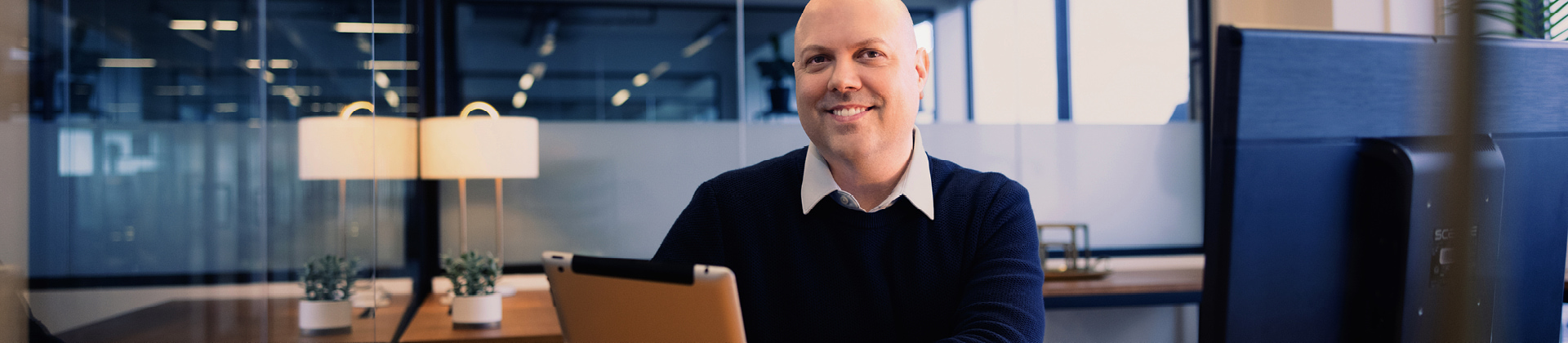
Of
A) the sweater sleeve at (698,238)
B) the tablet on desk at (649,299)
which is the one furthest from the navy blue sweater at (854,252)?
the tablet on desk at (649,299)

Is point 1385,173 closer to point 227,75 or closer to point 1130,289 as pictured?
point 227,75

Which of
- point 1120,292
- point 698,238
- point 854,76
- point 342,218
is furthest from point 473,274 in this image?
point 1120,292

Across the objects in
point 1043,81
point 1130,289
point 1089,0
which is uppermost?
point 1089,0

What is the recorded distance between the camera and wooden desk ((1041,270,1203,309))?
2799 millimetres

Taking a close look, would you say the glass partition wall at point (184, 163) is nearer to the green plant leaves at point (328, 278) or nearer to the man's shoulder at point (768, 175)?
the green plant leaves at point (328, 278)

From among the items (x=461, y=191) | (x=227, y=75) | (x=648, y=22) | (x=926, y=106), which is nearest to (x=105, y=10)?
(x=227, y=75)

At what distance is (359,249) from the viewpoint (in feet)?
5.78

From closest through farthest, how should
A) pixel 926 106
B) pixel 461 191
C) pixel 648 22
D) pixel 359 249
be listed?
pixel 359 249
pixel 461 191
pixel 648 22
pixel 926 106

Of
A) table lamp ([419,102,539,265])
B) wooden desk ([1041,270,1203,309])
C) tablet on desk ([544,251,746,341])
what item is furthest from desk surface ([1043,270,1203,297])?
tablet on desk ([544,251,746,341])

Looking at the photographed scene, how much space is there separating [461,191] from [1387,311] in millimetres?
2682

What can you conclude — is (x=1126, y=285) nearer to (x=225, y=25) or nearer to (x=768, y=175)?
Result: (x=768, y=175)

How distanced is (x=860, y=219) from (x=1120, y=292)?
2.02m

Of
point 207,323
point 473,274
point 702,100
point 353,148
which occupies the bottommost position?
point 473,274

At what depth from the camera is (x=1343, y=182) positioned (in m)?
0.79
